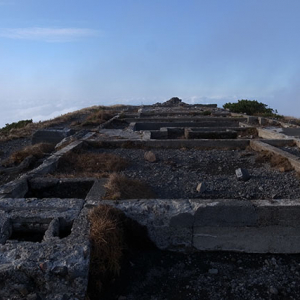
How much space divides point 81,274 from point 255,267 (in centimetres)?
188

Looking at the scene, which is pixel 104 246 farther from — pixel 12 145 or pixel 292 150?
pixel 12 145

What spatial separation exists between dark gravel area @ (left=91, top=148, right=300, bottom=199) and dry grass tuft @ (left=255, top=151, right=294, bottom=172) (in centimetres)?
13

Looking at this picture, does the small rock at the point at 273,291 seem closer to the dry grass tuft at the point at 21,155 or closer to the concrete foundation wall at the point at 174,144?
the concrete foundation wall at the point at 174,144

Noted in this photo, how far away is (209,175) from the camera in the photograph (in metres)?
5.60

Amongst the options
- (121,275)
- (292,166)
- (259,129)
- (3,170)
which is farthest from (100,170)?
(259,129)

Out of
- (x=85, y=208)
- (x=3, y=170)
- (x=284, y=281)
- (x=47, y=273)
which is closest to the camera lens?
(x=47, y=273)

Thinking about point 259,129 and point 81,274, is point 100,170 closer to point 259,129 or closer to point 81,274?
point 81,274

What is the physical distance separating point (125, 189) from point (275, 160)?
11.5ft

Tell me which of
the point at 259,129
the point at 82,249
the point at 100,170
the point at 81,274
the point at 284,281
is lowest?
the point at 284,281

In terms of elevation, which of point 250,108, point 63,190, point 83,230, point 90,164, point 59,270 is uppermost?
point 250,108

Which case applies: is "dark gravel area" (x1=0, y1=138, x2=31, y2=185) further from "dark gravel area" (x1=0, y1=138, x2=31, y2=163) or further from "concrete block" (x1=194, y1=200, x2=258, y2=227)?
"concrete block" (x1=194, y1=200, x2=258, y2=227)

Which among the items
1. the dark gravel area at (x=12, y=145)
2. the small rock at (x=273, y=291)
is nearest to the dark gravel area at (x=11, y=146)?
the dark gravel area at (x=12, y=145)

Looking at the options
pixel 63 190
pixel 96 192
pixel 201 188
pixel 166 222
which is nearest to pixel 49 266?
pixel 166 222

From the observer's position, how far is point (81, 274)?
8.83ft
